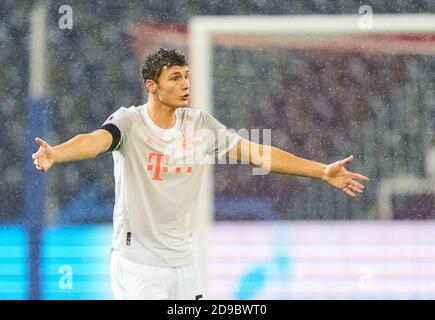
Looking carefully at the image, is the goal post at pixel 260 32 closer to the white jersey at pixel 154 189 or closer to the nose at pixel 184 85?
the nose at pixel 184 85

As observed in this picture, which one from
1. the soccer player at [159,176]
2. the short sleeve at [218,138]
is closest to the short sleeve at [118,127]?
the soccer player at [159,176]

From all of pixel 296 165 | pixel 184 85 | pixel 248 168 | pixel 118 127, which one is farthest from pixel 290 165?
pixel 248 168

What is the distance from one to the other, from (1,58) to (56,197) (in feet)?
1.97

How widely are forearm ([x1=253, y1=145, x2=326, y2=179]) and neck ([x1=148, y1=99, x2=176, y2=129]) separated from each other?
32 centimetres

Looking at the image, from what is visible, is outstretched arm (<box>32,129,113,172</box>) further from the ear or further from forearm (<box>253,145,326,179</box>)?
forearm (<box>253,145,326,179</box>)

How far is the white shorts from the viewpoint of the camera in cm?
224

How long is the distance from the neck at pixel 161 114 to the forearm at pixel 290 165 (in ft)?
1.03

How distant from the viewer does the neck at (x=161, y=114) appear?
7.76 ft

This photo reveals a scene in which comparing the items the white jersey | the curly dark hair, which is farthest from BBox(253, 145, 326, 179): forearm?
the curly dark hair

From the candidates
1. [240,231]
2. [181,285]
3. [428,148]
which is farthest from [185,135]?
[428,148]

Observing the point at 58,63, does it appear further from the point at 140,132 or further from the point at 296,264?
the point at 296,264

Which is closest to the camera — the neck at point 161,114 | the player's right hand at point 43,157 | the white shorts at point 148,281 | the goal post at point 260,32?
the player's right hand at point 43,157

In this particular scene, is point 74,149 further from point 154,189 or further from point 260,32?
point 260,32

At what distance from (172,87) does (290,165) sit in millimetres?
436
